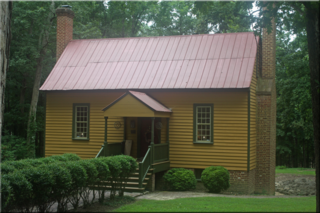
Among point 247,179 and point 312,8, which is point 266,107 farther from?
point 312,8

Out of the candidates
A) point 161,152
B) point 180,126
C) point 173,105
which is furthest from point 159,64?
point 161,152

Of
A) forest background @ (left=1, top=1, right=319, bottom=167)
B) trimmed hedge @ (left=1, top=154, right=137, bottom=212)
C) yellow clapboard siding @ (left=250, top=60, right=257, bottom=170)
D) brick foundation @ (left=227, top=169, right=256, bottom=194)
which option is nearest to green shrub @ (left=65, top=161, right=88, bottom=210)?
trimmed hedge @ (left=1, top=154, right=137, bottom=212)

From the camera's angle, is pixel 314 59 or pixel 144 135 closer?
pixel 314 59

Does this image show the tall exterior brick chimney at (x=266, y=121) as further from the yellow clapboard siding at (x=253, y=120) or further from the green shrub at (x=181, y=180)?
the green shrub at (x=181, y=180)

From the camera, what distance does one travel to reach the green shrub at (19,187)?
25.2 feet

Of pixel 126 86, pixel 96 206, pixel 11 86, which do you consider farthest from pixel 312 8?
pixel 11 86

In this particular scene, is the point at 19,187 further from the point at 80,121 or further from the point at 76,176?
the point at 80,121

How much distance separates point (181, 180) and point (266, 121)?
513cm

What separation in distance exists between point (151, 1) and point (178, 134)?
23.3 metres

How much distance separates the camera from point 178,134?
16047mm

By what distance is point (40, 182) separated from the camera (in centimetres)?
829

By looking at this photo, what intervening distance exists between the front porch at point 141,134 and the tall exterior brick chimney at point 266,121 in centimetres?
440

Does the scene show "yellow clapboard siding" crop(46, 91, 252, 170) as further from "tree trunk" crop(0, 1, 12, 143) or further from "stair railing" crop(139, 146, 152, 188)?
"tree trunk" crop(0, 1, 12, 143)

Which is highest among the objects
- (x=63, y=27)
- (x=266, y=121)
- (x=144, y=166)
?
(x=63, y=27)
